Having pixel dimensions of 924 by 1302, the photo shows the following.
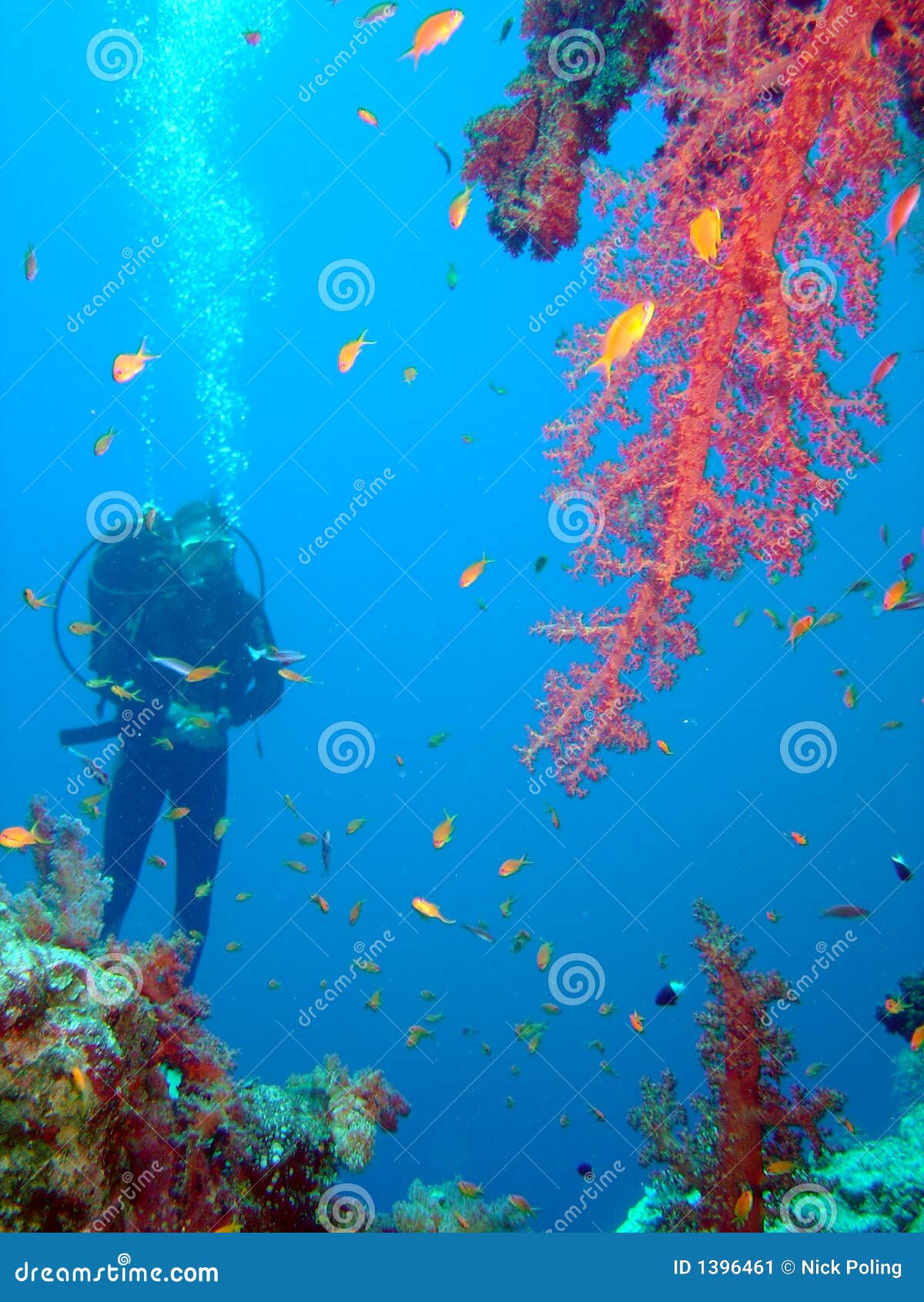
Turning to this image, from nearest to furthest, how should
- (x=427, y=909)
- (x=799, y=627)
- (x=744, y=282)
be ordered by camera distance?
(x=744, y=282) < (x=799, y=627) < (x=427, y=909)

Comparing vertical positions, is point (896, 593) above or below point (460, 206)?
below

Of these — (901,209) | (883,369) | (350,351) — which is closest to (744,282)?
(901,209)

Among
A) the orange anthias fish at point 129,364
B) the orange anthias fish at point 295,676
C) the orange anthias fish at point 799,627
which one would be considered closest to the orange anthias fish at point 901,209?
the orange anthias fish at point 799,627

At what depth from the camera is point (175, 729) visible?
7.33m

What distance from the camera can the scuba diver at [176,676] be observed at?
716 centimetres

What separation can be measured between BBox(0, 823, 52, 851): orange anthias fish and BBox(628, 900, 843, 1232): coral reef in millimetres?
4811

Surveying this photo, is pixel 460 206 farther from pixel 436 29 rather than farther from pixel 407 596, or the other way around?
pixel 407 596

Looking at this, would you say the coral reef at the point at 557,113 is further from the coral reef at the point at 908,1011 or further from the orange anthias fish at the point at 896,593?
the coral reef at the point at 908,1011

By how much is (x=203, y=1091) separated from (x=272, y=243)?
38.1 metres

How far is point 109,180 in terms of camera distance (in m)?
29.9

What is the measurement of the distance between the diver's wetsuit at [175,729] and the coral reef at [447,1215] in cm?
367

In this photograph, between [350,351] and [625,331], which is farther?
[350,351]

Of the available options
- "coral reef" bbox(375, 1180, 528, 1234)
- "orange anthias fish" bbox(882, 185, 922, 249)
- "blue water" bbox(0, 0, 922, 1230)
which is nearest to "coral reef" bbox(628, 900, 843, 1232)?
"coral reef" bbox(375, 1180, 528, 1234)

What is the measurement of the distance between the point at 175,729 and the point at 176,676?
643mm
